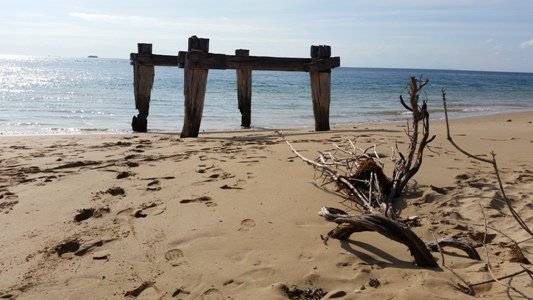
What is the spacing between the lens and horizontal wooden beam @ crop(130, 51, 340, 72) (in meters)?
8.91

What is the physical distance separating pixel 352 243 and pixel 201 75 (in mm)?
6099

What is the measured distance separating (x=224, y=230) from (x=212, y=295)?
3.00 feet

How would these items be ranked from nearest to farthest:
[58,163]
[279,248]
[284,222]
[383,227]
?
[383,227] < [279,248] < [284,222] < [58,163]

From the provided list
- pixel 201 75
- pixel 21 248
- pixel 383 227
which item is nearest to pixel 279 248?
pixel 383 227

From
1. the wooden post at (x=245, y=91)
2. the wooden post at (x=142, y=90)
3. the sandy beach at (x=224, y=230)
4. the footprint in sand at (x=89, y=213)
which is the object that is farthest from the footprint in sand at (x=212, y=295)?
the wooden post at (x=245, y=91)

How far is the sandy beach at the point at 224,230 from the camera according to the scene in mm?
3020

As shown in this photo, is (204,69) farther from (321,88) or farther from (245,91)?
(245,91)

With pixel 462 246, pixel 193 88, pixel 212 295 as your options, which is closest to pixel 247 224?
pixel 212 295

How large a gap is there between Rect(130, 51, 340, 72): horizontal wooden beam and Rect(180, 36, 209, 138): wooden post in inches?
3.9

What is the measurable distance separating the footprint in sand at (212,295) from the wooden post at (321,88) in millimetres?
7600

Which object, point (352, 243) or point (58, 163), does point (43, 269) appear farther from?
point (58, 163)

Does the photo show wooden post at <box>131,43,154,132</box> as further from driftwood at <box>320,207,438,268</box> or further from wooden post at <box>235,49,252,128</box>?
driftwood at <box>320,207,438,268</box>

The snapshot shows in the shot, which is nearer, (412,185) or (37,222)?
(37,222)

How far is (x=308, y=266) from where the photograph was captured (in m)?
3.23
